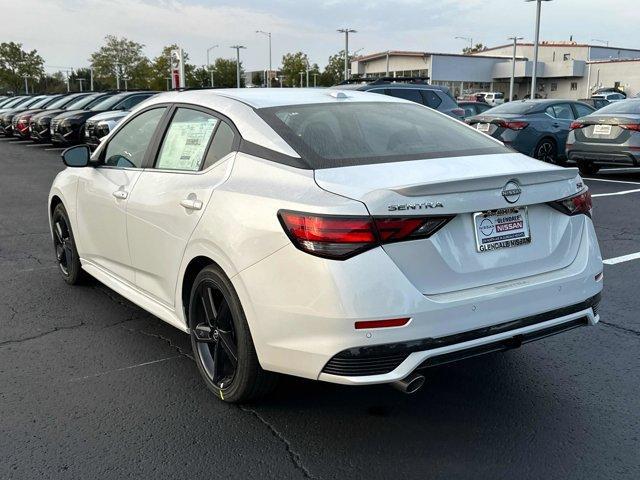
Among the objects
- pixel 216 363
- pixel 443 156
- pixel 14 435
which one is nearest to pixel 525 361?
pixel 443 156

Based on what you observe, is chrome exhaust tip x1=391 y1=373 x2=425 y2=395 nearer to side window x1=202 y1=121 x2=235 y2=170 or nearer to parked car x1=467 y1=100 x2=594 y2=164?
side window x1=202 y1=121 x2=235 y2=170

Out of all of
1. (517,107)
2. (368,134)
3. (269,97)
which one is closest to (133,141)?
(269,97)

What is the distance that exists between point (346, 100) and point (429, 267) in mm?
1546

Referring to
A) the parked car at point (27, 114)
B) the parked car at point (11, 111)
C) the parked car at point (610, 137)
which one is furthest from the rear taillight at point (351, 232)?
the parked car at point (11, 111)

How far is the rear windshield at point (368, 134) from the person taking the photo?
10.5ft

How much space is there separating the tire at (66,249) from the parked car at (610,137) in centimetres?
970

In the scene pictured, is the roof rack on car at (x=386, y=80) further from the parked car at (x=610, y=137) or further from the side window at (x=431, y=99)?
the parked car at (x=610, y=137)

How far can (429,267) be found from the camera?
2754mm

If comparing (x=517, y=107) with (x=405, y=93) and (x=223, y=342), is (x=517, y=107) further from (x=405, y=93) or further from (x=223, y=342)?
(x=223, y=342)

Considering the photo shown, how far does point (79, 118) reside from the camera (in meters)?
18.4

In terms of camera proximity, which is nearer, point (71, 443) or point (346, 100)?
point (71, 443)

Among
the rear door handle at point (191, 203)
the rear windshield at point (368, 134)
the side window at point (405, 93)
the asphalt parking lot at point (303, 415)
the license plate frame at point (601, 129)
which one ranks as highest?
the side window at point (405, 93)

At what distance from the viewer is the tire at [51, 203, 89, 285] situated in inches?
208

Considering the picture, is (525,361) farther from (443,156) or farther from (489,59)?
(489,59)
